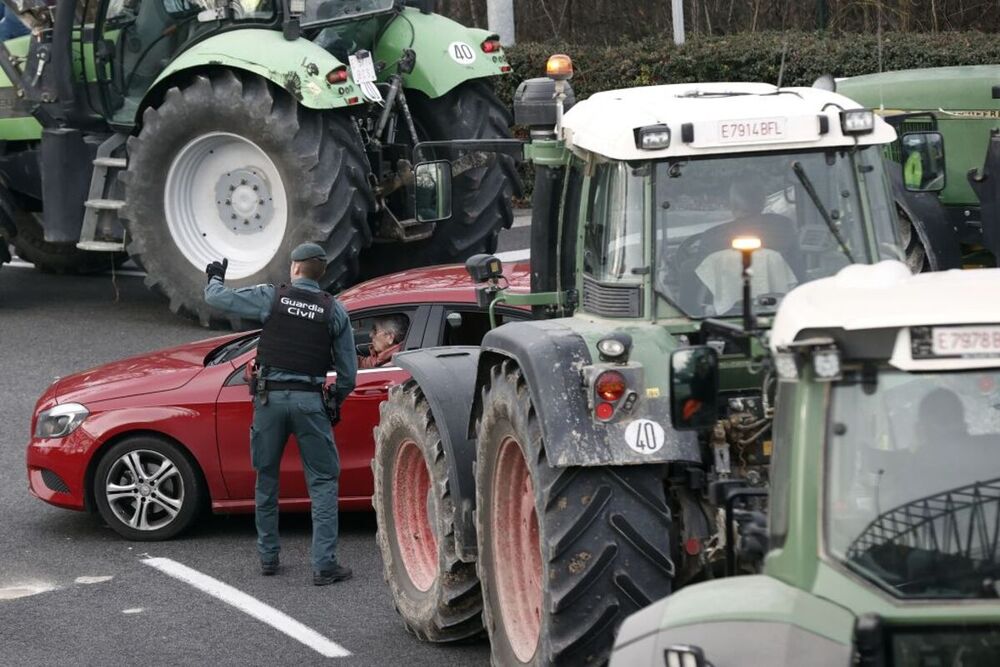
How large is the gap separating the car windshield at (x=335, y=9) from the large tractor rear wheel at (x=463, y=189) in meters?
0.91

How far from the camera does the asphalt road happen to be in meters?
8.11

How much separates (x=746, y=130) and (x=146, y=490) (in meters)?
4.63

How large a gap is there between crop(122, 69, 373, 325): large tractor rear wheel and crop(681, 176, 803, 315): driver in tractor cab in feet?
24.5

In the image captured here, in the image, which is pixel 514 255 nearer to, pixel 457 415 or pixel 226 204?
pixel 226 204

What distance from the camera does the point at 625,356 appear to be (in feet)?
20.3

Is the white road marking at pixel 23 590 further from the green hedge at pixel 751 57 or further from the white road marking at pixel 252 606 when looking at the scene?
A: the green hedge at pixel 751 57

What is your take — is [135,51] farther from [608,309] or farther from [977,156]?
[608,309]

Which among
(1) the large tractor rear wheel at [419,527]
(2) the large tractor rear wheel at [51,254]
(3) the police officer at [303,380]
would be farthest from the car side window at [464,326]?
(2) the large tractor rear wheel at [51,254]

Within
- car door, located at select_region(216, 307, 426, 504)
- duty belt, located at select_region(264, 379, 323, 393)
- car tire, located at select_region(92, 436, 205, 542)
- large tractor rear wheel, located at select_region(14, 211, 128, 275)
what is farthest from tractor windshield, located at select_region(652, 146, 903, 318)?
large tractor rear wheel, located at select_region(14, 211, 128, 275)

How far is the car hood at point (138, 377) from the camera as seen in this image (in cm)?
1014

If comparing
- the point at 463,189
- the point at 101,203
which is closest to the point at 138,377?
the point at 101,203

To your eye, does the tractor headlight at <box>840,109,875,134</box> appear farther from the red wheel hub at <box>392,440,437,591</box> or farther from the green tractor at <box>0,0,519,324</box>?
the green tractor at <box>0,0,519,324</box>

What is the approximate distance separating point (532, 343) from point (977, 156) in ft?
26.4

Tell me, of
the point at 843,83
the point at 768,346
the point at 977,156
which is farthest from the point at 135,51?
the point at 768,346
